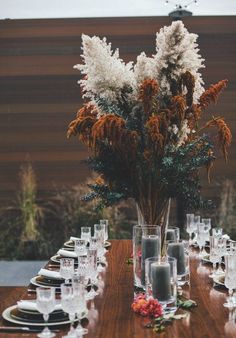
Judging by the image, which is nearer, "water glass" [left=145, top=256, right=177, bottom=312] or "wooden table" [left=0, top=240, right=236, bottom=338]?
"wooden table" [left=0, top=240, right=236, bottom=338]

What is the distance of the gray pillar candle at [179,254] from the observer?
2.67 m

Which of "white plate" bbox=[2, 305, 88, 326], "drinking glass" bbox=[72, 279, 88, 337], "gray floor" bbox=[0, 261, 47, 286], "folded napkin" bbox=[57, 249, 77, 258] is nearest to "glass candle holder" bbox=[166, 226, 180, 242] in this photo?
"folded napkin" bbox=[57, 249, 77, 258]

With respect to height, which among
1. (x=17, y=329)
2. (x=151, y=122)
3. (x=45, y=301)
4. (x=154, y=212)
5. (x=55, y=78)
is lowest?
(x=17, y=329)

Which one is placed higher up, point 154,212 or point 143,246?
point 154,212

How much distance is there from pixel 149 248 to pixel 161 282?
0.30 m

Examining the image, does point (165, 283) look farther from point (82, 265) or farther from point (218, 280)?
point (218, 280)

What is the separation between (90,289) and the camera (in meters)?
2.60

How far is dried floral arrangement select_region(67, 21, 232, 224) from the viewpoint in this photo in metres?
2.56

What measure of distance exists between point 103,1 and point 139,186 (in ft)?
15.3

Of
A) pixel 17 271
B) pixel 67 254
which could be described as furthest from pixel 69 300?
pixel 17 271

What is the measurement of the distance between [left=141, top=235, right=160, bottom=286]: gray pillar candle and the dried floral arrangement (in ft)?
0.77

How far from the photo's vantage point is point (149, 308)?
7.01 feet

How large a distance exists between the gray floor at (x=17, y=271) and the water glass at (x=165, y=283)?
141 inches

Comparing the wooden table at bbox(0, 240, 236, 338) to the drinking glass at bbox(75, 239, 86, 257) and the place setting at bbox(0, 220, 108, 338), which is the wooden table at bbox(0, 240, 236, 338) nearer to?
the place setting at bbox(0, 220, 108, 338)
